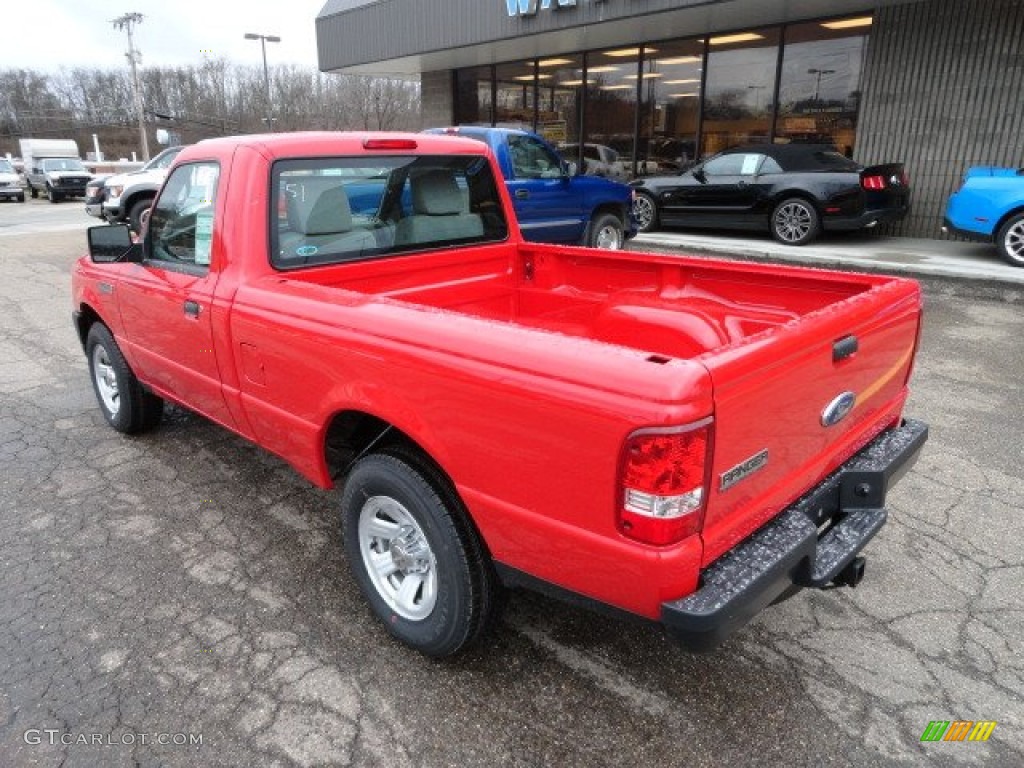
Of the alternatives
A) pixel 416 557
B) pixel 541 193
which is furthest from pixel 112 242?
pixel 541 193

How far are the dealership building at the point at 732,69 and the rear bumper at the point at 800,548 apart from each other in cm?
1032

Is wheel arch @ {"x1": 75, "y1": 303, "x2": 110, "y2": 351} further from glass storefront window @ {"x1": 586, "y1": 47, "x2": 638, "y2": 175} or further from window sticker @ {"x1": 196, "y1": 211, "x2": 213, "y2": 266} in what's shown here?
glass storefront window @ {"x1": 586, "y1": 47, "x2": 638, "y2": 175}

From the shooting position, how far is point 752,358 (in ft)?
6.24

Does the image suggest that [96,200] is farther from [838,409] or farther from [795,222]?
[838,409]

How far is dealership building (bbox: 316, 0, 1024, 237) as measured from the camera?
430 inches

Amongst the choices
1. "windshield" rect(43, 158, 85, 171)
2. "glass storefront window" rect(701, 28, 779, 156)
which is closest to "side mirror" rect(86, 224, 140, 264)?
"glass storefront window" rect(701, 28, 779, 156)

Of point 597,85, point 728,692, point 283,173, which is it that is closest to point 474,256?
point 283,173

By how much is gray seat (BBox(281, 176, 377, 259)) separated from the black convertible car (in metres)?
9.22

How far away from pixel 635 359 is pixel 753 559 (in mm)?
703

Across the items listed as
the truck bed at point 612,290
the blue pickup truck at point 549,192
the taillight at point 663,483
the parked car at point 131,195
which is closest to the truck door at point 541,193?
the blue pickup truck at point 549,192

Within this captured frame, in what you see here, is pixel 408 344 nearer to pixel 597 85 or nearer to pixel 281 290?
pixel 281 290

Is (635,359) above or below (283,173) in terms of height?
below

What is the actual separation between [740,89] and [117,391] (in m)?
12.7

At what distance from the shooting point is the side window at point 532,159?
9383mm
